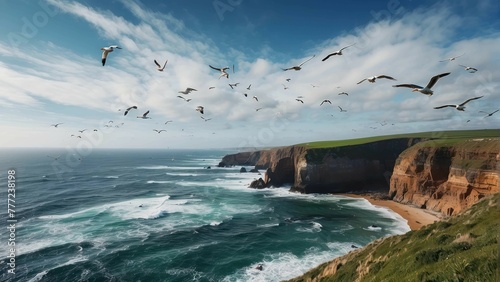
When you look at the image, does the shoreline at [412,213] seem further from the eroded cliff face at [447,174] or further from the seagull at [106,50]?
the seagull at [106,50]

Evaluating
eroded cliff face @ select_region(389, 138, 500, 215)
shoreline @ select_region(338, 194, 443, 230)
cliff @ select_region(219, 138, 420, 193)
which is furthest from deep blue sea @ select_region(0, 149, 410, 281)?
eroded cliff face @ select_region(389, 138, 500, 215)

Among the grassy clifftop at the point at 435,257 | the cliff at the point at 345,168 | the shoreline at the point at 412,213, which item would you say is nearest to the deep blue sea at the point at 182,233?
the shoreline at the point at 412,213

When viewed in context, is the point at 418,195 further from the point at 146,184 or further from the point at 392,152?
the point at 146,184

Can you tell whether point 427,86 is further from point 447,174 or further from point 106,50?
point 447,174

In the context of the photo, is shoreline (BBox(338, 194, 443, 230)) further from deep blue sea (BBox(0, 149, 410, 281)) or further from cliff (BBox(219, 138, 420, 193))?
cliff (BBox(219, 138, 420, 193))

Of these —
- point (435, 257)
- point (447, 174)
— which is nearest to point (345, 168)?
point (447, 174)
